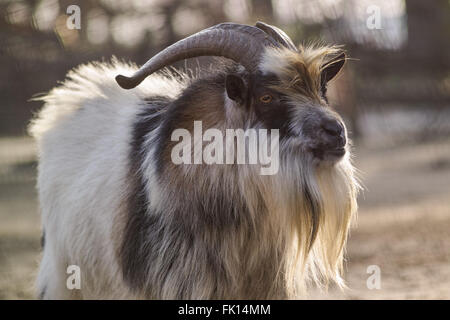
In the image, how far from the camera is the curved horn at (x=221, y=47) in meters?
3.92

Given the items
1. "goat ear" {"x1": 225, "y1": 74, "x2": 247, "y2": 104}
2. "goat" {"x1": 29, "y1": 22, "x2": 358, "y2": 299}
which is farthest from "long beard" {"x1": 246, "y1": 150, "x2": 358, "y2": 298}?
"goat ear" {"x1": 225, "y1": 74, "x2": 247, "y2": 104}

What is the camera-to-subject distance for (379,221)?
880cm

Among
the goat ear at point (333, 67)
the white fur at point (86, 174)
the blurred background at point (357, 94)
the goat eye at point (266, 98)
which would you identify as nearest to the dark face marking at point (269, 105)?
the goat eye at point (266, 98)

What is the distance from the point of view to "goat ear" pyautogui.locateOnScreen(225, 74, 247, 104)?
378cm

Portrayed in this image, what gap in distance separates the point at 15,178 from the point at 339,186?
1147 cm

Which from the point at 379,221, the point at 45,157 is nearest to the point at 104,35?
the point at 379,221

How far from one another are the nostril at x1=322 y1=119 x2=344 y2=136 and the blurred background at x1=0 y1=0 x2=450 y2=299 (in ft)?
7.55

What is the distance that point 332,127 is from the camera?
11.6ft

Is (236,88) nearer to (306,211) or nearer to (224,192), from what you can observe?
(224,192)

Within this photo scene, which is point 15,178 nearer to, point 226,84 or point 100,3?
point 100,3

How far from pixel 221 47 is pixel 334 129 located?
Result: 0.96m

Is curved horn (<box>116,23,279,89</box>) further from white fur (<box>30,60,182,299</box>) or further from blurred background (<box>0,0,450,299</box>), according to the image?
blurred background (<box>0,0,450,299</box>)

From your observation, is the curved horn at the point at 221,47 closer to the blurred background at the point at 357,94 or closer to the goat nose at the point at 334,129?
the goat nose at the point at 334,129

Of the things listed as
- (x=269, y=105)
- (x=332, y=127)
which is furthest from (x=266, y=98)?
(x=332, y=127)
